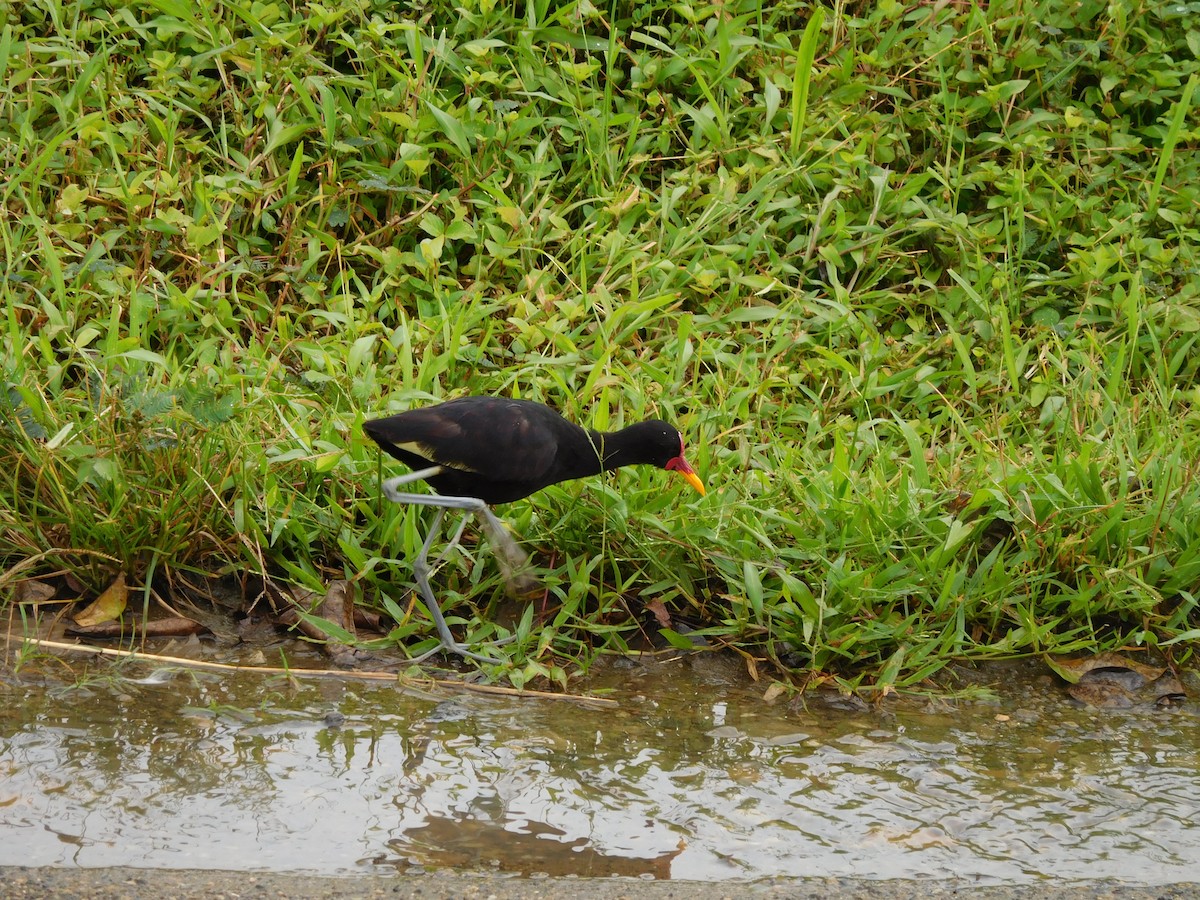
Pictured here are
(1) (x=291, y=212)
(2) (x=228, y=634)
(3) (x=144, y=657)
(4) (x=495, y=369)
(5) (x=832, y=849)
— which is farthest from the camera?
(1) (x=291, y=212)

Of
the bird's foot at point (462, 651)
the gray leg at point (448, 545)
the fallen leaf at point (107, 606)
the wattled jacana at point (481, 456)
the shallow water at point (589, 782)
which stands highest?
the wattled jacana at point (481, 456)

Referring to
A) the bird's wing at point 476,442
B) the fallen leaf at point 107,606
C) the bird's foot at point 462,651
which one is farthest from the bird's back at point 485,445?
the fallen leaf at point 107,606

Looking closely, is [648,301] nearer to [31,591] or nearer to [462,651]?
[462,651]

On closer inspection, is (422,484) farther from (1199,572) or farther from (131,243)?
(1199,572)

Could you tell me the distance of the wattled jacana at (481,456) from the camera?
4824 millimetres

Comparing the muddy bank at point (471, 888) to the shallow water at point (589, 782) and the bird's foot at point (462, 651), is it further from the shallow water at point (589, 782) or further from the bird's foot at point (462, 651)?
the bird's foot at point (462, 651)

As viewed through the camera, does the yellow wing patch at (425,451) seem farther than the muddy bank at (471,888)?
Yes

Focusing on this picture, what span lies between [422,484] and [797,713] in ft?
5.34

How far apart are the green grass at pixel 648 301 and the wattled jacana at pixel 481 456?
0.16m

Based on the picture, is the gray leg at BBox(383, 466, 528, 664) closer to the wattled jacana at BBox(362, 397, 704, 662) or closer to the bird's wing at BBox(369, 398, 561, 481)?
the wattled jacana at BBox(362, 397, 704, 662)

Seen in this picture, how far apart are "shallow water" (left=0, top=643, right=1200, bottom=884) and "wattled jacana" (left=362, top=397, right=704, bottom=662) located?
23.7 inches

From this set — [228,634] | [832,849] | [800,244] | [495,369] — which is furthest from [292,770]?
[800,244]

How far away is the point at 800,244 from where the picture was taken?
6859 millimetres

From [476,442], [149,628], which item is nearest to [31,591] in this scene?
[149,628]
